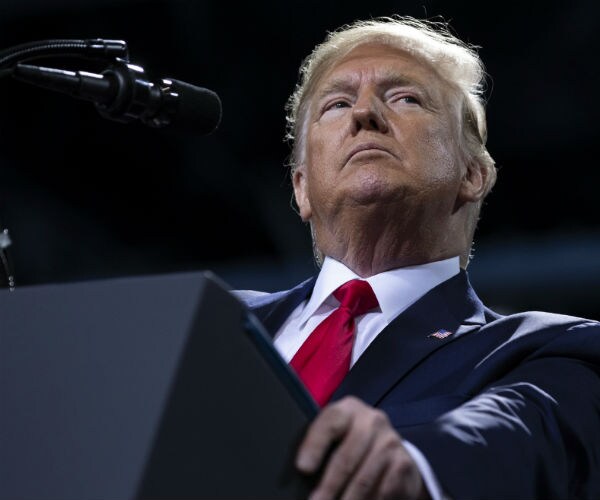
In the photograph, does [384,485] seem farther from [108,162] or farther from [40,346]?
[108,162]

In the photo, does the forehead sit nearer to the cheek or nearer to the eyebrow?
the eyebrow

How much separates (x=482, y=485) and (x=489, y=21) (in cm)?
220

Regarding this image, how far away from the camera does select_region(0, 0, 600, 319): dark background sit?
10.3 feet

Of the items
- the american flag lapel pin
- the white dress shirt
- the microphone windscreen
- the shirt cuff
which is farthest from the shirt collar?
the shirt cuff

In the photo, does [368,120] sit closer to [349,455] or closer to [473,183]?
[473,183]

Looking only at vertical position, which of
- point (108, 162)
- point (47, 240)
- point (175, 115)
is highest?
point (175, 115)

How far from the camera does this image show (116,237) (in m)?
3.68

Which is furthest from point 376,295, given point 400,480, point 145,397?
point 145,397

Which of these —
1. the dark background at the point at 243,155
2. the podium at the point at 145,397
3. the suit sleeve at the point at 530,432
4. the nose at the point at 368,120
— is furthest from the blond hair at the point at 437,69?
the podium at the point at 145,397

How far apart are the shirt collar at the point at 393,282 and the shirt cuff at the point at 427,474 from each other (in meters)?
0.80

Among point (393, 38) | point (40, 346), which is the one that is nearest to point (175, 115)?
point (40, 346)

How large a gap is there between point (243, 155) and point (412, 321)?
1876 millimetres

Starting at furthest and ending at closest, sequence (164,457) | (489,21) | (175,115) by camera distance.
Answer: (489,21)
(175,115)
(164,457)

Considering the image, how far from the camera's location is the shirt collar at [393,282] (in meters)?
1.92
